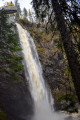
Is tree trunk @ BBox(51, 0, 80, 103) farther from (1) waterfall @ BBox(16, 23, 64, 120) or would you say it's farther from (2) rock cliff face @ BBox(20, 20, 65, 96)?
(2) rock cliff face @ BBox(20, 20, 65, 96)

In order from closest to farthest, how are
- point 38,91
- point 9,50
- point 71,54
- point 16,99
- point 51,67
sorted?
point 71,54, point 9,50, point 16,99, point 38,91, point 51,67

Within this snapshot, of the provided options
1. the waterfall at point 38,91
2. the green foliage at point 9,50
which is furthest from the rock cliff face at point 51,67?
the green foliage at point 9,50

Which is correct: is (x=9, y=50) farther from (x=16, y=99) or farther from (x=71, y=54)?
(x=16, y=99)

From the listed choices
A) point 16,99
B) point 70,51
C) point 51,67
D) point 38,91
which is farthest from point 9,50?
point 51,67

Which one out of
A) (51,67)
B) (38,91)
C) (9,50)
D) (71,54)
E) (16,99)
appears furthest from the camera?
(51,67)

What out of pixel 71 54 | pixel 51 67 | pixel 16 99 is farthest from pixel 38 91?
pixel 71 54

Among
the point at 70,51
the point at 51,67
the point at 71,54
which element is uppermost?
the point at 70,51

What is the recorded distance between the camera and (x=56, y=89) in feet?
69.2

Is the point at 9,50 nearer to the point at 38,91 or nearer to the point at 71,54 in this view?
the point at 71,54

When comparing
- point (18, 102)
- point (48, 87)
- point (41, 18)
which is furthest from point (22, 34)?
point (41, 18)

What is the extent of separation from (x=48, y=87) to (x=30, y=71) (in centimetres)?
475

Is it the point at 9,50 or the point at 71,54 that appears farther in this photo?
the point at 9,50

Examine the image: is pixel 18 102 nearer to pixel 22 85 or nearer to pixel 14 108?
pixel 14 108

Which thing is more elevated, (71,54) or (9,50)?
(9,50)
